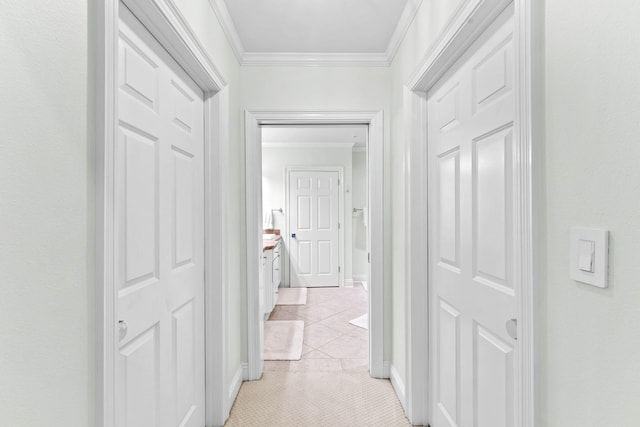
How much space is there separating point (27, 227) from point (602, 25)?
1.27m

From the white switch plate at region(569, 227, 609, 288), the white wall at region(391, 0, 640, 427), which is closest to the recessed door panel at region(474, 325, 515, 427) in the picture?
the white wall at region(391, 0, 640, 427)

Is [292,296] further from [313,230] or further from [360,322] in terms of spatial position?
[360,322]

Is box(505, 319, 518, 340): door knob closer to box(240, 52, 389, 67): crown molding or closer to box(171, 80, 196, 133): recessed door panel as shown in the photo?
box(171, 80, 196, 133): recessed door panel

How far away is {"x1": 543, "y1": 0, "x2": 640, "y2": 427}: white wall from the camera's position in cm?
68

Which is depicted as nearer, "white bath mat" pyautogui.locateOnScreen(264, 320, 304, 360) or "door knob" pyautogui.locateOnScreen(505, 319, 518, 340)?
"door knob" pyautogui.locateOnScreen(505, 319, 518, 340)

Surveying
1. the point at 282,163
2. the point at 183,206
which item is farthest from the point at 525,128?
the point at 282,163

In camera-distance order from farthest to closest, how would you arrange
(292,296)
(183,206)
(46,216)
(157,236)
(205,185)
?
(292,296) < (205,185) < (183,206) < (157,236) < (46,216)

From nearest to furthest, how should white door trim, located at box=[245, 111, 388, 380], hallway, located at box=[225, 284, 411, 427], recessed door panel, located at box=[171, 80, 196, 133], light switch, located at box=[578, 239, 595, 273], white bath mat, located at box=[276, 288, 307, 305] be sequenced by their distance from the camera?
light switch, located at box=[578, 239, 595, 273], recessed door panel, located at box=[171, 80, 196, 133], hallway, located at box=[225, 284, 411, 427], white door trim, located at box=[245, 111, 388, 380], white bath mat, located at box=[276, 288, 307, 305]

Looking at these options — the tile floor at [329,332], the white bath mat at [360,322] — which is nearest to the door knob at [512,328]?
the tile floor at [329,332]

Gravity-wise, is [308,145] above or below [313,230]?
above

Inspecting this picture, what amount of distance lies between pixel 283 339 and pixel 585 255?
3004 mm

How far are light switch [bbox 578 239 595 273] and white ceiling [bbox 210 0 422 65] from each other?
5.21ft

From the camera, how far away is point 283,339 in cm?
338

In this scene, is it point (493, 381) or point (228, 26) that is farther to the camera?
point (228, 26)
